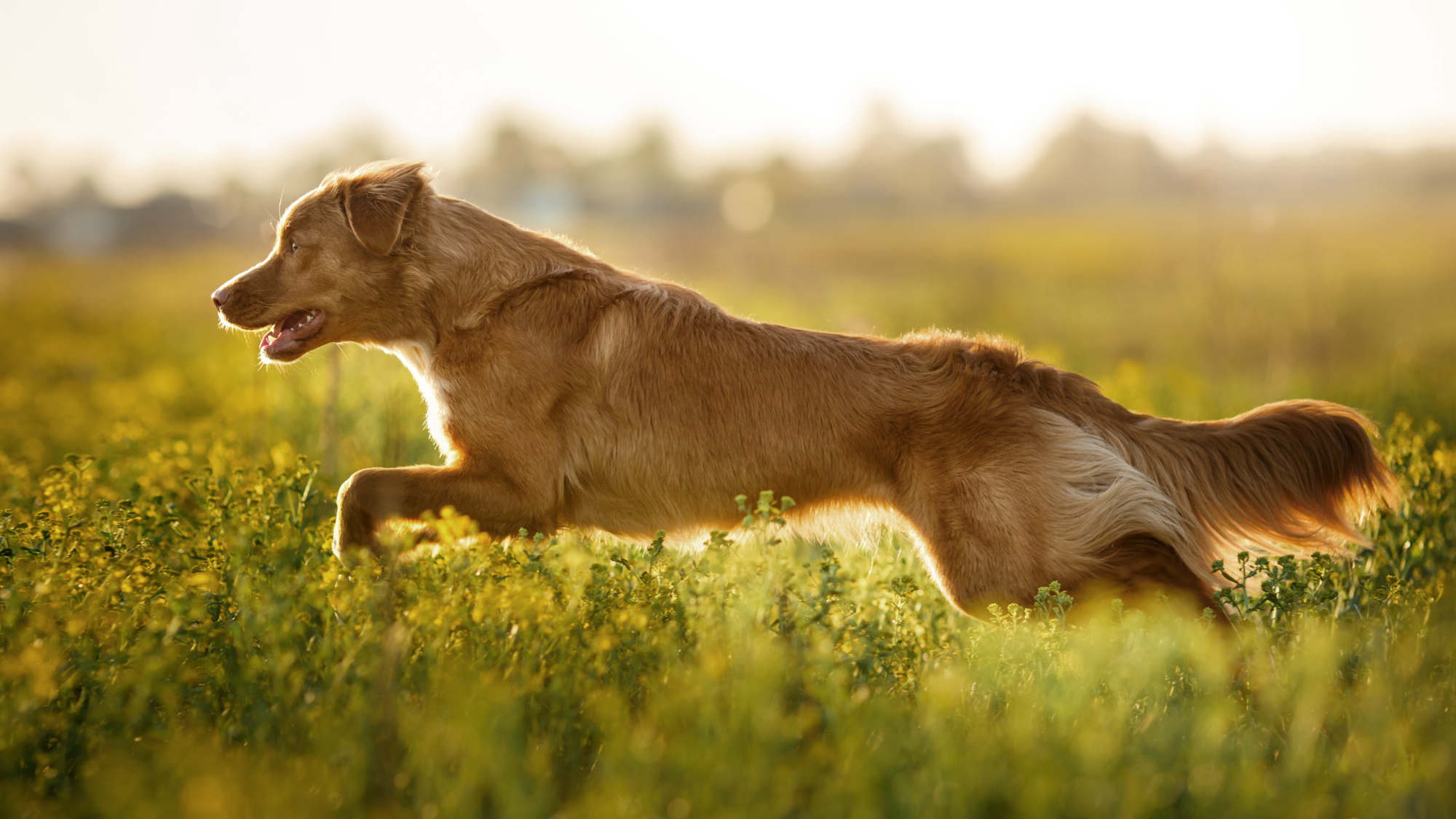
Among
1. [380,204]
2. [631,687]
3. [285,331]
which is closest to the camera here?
[631,687]

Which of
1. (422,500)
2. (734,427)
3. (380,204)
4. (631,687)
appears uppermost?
(380,204)

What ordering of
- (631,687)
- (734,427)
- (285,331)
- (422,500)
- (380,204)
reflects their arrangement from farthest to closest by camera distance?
1. (285,331)
2. (380,204)
3. (734,427)
4. (422,500)
5. (631,687)

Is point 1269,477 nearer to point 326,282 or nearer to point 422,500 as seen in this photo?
point 422,500

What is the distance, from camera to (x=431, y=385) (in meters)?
4.32

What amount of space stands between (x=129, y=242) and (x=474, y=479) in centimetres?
5078

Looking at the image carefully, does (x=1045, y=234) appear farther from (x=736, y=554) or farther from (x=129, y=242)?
(x=129, y=242)

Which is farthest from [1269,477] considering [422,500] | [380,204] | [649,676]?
[380,204]

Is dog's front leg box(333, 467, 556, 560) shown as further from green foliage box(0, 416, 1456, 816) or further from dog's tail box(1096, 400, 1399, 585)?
dog's tail box(1096, 400, 1399, 585)

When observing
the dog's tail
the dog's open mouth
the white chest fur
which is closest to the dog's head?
the dog's open mouth

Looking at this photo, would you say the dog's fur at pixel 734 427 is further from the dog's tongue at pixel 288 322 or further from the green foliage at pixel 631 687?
the green foliage at pixel 631 687

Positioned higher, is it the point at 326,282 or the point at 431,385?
the point at 326,282

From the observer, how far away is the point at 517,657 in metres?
3.09

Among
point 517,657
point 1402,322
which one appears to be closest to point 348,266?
point 517,657

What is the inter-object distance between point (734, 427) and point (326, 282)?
82.0 inches
